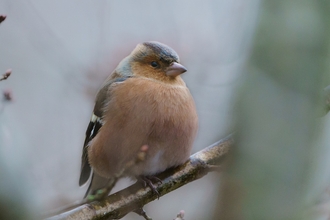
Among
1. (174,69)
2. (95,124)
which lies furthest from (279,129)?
(95,124)

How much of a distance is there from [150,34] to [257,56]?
11.9 ft

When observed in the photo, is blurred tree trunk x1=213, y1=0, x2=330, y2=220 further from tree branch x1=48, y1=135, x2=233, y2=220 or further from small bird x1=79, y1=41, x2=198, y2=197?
small bird x1=79, y1=41, x2=198, y2=197

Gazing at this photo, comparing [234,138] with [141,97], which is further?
[141,97]

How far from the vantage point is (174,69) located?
3.13 meters

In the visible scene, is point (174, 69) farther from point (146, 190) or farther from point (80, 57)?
point (80, 57)

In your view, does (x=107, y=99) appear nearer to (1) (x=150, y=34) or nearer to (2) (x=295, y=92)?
(1) (x=150, y=34)

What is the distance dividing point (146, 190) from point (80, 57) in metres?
2.64

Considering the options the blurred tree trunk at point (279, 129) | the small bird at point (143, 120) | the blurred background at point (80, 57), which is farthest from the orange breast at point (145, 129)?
the blurred tree trunk at point (279, 129)

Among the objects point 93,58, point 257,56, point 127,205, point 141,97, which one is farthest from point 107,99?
point 257,56

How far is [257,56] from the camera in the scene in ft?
3.76

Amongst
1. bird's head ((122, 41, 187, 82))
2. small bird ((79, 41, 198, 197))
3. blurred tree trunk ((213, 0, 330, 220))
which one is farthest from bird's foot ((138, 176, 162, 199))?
blurred tree trunk ((213, 0, 330, 220))

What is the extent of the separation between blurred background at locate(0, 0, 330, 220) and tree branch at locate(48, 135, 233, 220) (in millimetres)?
736

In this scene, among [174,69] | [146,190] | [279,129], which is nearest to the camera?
[279,129]

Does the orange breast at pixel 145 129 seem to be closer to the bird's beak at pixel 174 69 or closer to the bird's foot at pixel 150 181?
the bird's foot at pixel 150 181
